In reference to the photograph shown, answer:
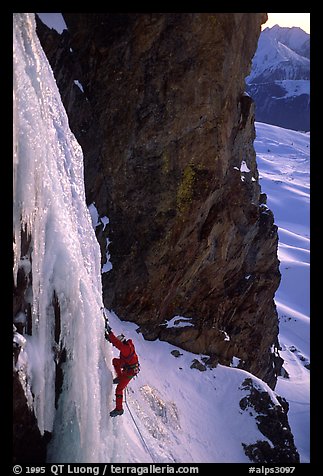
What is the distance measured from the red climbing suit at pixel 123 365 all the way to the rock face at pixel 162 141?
391 cm

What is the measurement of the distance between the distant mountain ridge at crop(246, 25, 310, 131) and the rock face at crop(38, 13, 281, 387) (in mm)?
110528

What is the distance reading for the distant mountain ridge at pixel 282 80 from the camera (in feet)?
383

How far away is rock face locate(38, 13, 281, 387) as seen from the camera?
952 centimetres

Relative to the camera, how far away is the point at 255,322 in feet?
49.9

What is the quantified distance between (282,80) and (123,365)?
136 m

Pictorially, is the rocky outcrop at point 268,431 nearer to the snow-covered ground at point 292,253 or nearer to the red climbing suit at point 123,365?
the snow-covered ground at point 292,253

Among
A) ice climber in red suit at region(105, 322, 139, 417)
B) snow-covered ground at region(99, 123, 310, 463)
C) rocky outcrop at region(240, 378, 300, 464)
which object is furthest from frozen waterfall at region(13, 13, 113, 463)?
rocky outcrop at region(240, 378, 300, 464)

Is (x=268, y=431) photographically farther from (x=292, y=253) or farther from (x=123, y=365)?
(x=292, y=253)

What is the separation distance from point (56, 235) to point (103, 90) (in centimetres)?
621

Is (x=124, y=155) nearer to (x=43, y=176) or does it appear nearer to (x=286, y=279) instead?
(x=43, y=176)

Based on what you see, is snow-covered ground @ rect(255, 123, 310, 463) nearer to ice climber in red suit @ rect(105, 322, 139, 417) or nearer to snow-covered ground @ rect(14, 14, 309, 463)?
snow-covered ground @ rect(14, 14, 309, 463)

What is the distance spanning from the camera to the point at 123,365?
627 cm

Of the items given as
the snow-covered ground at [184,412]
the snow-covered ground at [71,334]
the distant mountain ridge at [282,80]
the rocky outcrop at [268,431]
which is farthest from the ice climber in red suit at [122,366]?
the distant mountain ridge at [282,80]
